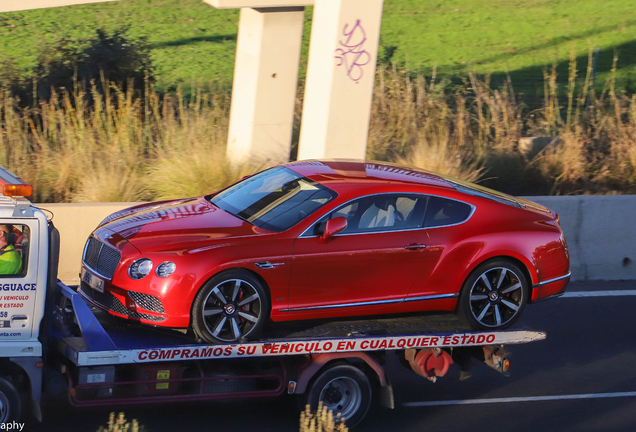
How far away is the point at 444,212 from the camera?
22.6 feet

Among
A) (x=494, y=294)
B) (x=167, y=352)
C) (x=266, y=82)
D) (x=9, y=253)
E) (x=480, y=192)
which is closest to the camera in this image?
(x=9, y=253)

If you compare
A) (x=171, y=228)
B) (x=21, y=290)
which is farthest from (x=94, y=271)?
(x=21, y=290)

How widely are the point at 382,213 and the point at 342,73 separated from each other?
4.48m

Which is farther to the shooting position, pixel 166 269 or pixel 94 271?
pixel 94 271

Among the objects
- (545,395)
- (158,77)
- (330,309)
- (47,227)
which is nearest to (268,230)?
(330,309)

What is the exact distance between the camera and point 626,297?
10.2 metres

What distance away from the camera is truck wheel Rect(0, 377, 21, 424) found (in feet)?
17.8

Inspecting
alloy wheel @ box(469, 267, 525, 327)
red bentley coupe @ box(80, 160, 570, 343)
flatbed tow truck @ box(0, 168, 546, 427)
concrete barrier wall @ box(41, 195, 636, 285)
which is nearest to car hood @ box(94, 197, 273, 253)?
red bentley coupe @ box(80, 160, 570, 343)

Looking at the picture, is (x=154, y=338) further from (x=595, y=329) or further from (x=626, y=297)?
(x=626, y=297)

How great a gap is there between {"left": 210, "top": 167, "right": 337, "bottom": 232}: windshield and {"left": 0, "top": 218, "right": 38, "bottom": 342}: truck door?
1920 mm

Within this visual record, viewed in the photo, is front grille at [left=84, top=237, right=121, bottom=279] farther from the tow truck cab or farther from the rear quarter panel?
the rear quarter panel

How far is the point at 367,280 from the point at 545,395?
93.4 inches

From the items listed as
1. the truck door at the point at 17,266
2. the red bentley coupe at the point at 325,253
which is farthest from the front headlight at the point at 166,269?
the truck door at the point at 17,266

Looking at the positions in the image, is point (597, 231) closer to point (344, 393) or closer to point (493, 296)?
point (493, 296)
